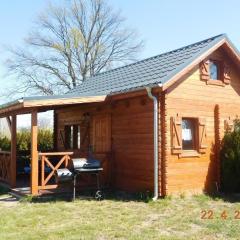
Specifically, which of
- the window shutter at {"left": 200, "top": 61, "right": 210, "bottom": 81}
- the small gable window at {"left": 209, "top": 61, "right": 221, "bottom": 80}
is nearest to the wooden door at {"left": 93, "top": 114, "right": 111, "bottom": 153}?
the window shutter at {"left": 200, "top": 61, "right": 210, "bottom": 81}

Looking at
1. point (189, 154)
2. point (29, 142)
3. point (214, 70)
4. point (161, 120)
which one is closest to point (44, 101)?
point (161, 120)

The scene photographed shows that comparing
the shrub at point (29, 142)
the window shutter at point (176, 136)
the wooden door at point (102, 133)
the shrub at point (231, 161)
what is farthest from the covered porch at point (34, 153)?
the shrub at point (29, 142)

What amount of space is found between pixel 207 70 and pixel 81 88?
6650mm

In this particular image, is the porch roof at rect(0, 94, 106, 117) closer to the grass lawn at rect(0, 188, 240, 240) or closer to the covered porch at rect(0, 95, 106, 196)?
the covered porch at rect(0, 95, 106, 196)

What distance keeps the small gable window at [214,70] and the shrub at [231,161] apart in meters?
1.75

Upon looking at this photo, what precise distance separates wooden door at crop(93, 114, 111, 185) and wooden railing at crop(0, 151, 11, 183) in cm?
308

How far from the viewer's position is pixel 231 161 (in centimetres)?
1231

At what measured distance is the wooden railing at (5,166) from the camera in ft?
46.6

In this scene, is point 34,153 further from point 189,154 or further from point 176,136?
point 189,154

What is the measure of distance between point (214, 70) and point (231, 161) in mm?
3136

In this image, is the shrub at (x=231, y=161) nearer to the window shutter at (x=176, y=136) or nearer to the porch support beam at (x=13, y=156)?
the window shutter at (x=176, y=136)

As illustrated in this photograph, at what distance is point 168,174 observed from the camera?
11.5 metres

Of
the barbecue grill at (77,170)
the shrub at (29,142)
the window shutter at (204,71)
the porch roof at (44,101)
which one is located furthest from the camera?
the shrub at (29,142)
